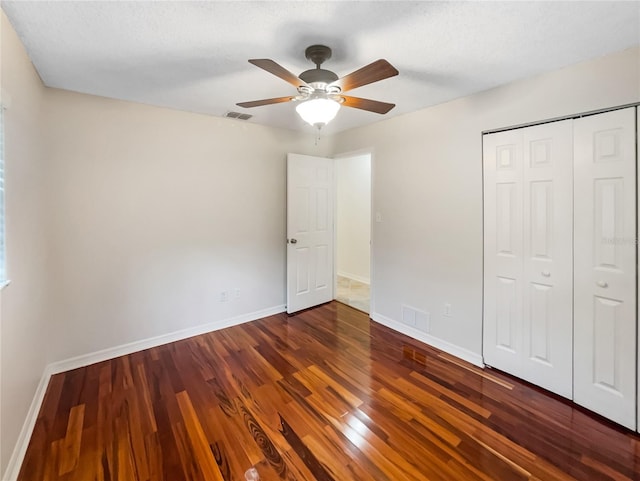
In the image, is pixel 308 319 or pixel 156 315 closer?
pixel 156 315

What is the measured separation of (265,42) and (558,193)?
2309 mm

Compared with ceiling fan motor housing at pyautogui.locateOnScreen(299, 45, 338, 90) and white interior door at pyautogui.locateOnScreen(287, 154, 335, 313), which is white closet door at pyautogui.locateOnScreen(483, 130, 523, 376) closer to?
ceiling fan motor housing at pyautogui.locateOnScreen(299, 45, 338, 90)

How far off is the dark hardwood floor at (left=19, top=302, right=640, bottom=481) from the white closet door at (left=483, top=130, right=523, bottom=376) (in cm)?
26

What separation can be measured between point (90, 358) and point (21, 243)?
1384 mm

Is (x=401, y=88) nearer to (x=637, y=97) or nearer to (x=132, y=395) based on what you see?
(x=637, y=97)

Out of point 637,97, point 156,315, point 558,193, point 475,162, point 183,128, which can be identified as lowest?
point 156,315

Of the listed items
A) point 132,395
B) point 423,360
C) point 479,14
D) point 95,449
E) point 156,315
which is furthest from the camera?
point 156,315

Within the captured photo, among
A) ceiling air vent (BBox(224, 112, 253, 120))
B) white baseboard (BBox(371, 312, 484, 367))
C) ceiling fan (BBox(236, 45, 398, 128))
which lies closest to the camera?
ceiling fan (BBox(236, 45, 398, 128))

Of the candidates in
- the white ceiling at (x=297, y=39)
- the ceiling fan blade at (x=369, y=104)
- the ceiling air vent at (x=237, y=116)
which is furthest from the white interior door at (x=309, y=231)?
the ceiling fan blade at (x=369, y=104)

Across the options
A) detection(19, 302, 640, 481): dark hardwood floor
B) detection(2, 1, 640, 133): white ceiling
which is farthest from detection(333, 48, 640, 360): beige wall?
detection(19, 302, 640, 481): dark hardwood floor

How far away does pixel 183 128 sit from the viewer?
308 centimetres

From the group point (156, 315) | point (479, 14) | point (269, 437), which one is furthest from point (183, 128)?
point (269, 437)

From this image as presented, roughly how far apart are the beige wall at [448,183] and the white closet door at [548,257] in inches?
10.2

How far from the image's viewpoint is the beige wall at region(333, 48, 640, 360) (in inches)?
81.8
